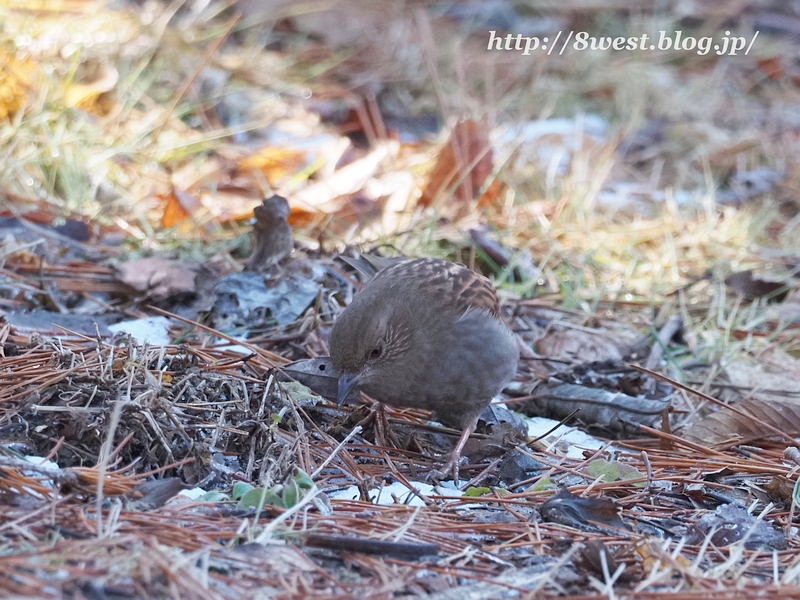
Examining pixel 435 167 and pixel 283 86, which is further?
pixel 283 86

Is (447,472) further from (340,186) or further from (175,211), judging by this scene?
(340,186)

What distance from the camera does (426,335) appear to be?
3.94 m

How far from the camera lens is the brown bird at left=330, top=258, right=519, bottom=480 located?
12.2ft

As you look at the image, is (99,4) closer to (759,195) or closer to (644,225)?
(644,225)

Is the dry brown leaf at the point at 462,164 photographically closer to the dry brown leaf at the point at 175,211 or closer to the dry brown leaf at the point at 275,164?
the dry brown leaf at the point at 275,164

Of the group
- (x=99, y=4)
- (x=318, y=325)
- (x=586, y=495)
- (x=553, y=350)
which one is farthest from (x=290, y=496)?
(x=99, y=4)

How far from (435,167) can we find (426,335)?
2.68 metres

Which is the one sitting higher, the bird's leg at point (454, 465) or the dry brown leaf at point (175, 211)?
the dry brown leaf at point (175, 211)

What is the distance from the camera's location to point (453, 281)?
4.14 metres

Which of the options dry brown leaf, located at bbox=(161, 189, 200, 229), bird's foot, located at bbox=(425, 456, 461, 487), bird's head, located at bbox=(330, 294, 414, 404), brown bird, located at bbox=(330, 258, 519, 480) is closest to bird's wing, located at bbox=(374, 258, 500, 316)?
brown bird, located at bbox=(330, 258, 519, 480)

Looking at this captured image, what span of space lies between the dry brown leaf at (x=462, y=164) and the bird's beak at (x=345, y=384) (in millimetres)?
2779

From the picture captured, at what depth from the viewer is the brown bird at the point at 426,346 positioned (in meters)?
3.71

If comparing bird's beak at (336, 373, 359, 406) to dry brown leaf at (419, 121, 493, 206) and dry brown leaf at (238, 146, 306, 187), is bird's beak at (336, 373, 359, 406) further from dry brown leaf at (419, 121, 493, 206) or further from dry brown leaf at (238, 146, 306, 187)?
dry brown leaf at (238, 146, 306, 187)

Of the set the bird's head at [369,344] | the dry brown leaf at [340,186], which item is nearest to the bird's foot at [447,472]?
the bird's head at [369,344]
